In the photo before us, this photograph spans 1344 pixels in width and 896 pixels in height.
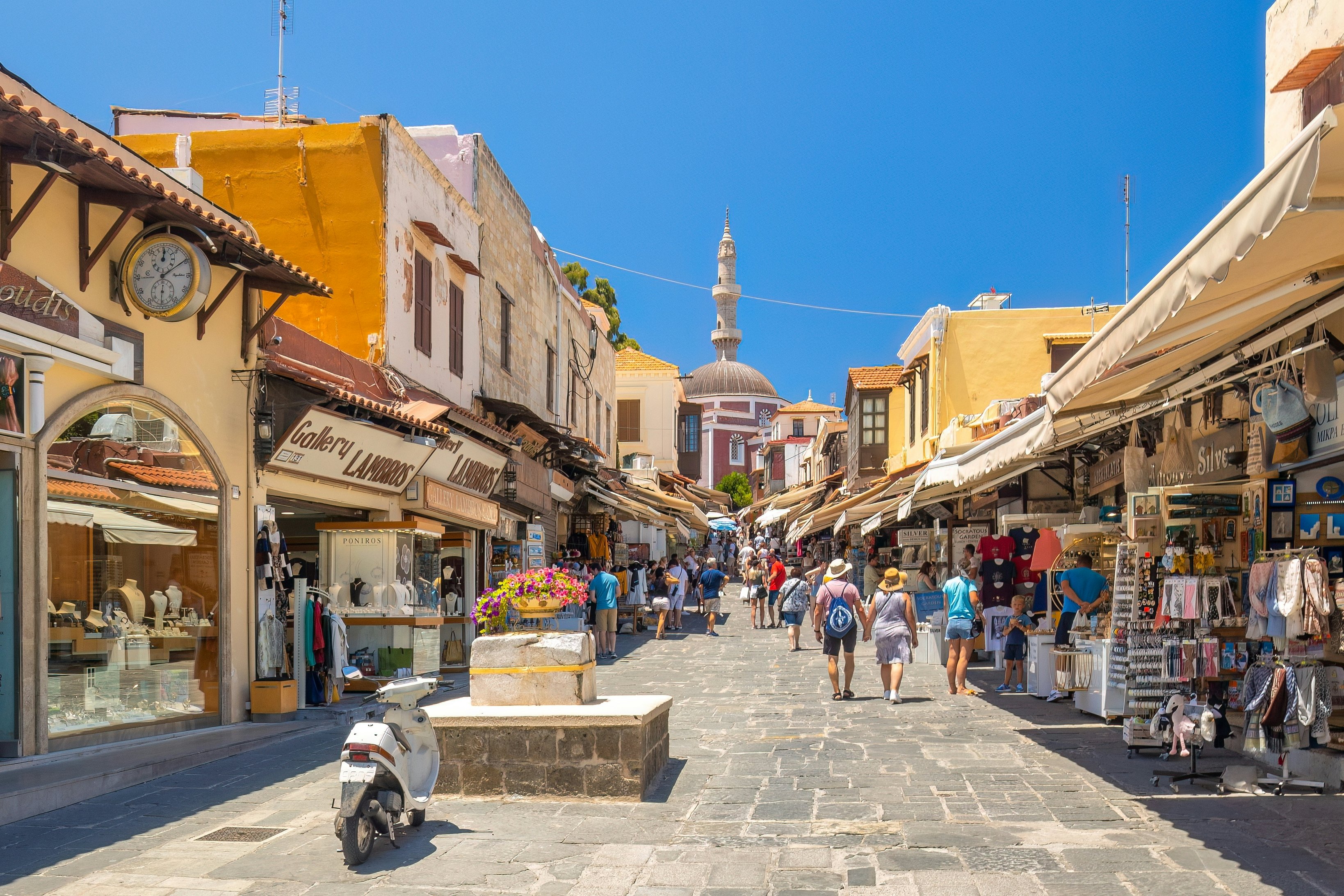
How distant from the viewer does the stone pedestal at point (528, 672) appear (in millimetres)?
7777

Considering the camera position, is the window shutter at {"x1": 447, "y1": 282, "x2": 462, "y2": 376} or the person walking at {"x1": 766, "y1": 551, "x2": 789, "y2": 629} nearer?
the window shutter at {"x1": 447, "y1": 282, "x2": 462, "y2": 376}

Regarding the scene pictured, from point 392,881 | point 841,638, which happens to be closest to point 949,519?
point 841,638

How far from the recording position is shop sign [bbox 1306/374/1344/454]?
735cm

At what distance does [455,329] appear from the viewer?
1869cm

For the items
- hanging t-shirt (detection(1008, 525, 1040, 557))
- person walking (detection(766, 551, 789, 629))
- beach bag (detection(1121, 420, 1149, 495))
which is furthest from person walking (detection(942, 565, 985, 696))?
person walking (detection(766, 551, 789, 629))

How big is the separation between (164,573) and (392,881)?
18.9 ft

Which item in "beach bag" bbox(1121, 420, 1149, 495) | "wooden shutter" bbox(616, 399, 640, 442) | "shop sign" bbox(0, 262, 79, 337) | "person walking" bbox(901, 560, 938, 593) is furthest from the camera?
"wooden shutter" bbox(616, 399, 640, 442)

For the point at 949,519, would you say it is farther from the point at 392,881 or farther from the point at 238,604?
the point at 392,881

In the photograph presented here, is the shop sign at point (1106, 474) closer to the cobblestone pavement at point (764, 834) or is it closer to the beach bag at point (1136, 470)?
the beach bag at point (1136, 470)

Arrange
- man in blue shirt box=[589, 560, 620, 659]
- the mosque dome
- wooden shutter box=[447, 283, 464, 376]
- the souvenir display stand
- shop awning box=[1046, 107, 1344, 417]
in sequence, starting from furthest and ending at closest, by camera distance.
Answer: the mosque dome
man in blue shirt box=[589, 560, 620, 659]
wooden shutter box=[447, 283, 464, 376]
the souvenir display stand
shop awning box=[1046, 107, 1344, 417]

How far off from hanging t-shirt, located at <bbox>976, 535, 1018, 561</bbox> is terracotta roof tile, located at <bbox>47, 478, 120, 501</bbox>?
10.3 metres

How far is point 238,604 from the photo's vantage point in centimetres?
1123

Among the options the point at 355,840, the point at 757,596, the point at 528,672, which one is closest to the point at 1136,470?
the point at 528,672

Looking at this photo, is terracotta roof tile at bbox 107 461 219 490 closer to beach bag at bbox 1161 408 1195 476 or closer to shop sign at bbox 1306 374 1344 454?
beach bag at bbox 1161 408 1195 476
